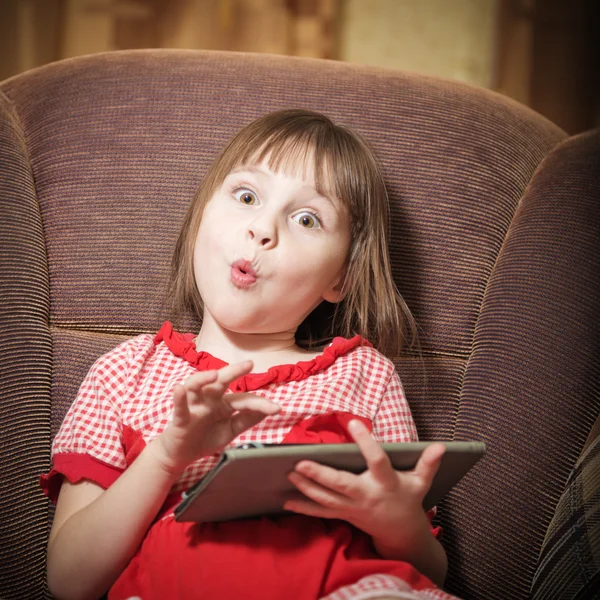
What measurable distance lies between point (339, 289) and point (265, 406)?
0.38 metres

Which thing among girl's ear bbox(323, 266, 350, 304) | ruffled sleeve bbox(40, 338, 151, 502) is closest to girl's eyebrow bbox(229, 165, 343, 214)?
girl's ear bbox(323, 266, 350, 304)

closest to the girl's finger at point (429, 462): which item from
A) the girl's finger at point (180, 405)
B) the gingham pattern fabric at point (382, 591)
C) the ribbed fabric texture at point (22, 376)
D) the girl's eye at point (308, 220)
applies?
the gingham pattern fabric at point (382, 591)

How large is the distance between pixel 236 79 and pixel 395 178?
0.31 m

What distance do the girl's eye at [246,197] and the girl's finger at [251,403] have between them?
319mm

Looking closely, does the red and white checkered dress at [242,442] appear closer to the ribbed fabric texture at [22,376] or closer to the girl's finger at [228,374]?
the ribbed fabric texture at [22,376]

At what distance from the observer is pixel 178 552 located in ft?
2.42

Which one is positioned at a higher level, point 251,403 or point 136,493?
point 251,403

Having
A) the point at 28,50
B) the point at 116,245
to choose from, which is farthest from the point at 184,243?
the point at 28,50

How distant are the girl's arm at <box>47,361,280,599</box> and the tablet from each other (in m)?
Answer: 0.07

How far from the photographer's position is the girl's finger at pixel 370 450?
2.02 ft

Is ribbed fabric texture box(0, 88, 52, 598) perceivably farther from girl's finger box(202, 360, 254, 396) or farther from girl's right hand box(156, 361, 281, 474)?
girl's finger box(202, 360, 254, 396)

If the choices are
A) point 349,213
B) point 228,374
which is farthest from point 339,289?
point 228,374

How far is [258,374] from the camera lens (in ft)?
2.88

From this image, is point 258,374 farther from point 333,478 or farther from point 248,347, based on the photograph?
point 333,478
